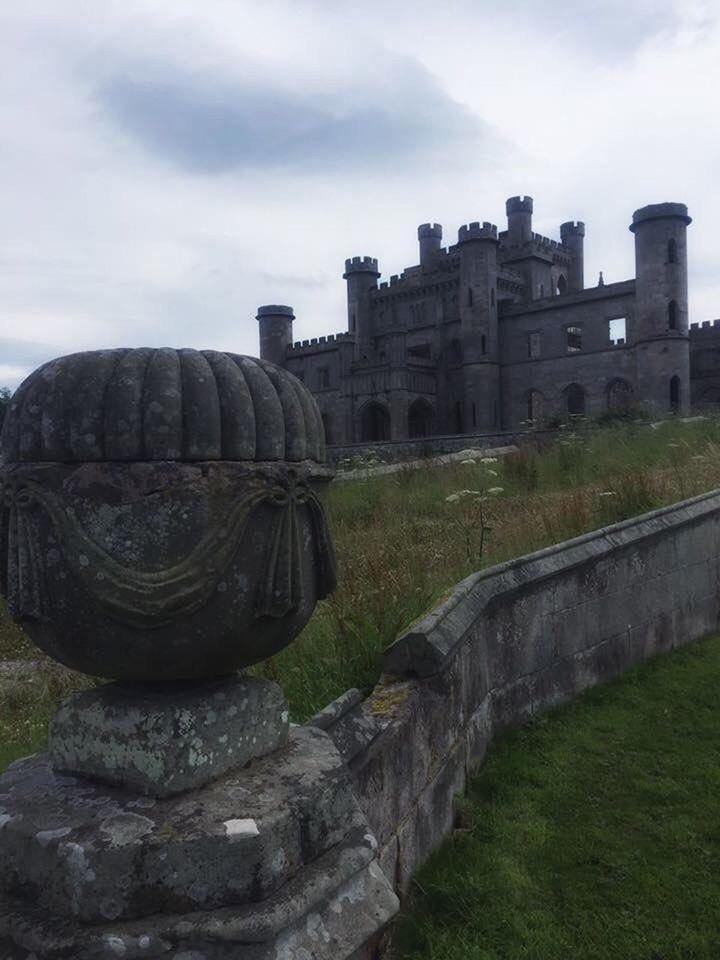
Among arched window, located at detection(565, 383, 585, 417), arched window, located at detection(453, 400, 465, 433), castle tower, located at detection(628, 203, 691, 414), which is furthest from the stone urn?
arched window, located at detection(453, 400, 465, 433)

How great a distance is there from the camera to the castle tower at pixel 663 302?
32.6 m

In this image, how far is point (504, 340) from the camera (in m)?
40.3

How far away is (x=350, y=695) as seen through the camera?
2.91 m

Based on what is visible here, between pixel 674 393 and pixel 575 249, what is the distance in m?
17.2

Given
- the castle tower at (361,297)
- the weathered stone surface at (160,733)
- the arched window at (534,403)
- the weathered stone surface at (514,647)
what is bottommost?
the weathered stone surface at (514,647)

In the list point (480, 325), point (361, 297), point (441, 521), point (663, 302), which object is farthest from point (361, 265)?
point (441, 521)

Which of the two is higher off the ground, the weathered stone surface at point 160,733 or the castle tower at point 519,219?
the castle tower at point 519,219

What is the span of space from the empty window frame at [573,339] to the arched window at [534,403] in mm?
2761

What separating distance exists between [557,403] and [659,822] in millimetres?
36061

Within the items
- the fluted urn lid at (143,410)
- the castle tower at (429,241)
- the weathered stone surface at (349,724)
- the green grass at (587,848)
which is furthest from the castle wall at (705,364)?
the fluted urn lid at (143,410)

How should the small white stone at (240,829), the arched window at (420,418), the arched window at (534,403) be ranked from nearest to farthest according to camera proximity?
the small white stone at (240,829), the arched window at (534,403), the arched window at (420,418)

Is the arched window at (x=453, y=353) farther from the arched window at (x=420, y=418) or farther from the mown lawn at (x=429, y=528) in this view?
the mown lawn at (x=429, y=528)

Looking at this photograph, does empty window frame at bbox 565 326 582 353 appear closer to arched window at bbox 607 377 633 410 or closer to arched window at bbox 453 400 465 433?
arched window at bbox 607 377 633 410

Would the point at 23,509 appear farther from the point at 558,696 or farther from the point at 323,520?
the point at 558,696
